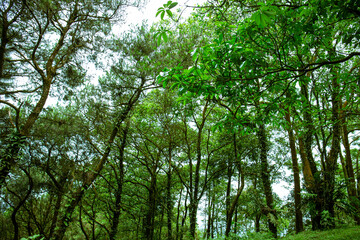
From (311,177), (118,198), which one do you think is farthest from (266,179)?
(118,198)

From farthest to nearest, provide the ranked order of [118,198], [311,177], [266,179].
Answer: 1. [118,198]
2. [266,179]
3. [311,177]

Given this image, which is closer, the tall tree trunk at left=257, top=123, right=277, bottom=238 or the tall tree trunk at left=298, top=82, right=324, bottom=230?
the tall tree trunk at left=298, top=82, right=324, bottom=230

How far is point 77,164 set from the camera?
5.99 metres

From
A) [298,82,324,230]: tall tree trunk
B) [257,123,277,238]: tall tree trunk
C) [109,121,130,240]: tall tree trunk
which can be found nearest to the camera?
[298,82,324,230]: tall tree trunk

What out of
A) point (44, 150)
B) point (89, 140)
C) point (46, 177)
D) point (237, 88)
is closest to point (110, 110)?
point (89, 140)

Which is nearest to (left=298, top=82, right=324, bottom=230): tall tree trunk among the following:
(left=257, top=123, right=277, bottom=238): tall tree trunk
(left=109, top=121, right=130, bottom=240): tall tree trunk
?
(left=257, top=123, right=277, bottom=238): tall tree trunk

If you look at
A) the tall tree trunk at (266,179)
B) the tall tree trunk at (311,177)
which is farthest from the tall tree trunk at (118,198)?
the tall tree trunk at (311,177)

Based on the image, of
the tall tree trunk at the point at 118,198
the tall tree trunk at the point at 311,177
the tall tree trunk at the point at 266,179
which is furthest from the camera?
the tall tree trunk at the point at 118,198

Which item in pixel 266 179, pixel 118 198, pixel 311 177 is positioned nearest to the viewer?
pixel 311 177

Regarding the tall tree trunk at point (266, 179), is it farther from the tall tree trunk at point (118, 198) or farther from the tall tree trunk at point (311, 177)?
the tall tree trunk at point (118, 198)

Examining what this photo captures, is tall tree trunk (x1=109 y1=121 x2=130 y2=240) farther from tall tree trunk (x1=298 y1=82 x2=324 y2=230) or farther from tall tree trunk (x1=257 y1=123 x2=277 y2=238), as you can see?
tall tree trunk (x1=298 y1=82 x2=324 y2=230)

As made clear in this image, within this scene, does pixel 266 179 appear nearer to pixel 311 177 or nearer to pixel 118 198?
pixel 311 177

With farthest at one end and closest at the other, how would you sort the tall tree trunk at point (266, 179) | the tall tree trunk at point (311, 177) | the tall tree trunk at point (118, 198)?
the tall tree trunk at point (118, 198) < the tall tree trunk at point (266, 179) < the tall tree trunk at point (311, 177)

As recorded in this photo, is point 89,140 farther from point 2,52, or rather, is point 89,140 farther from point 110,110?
point 2,52
